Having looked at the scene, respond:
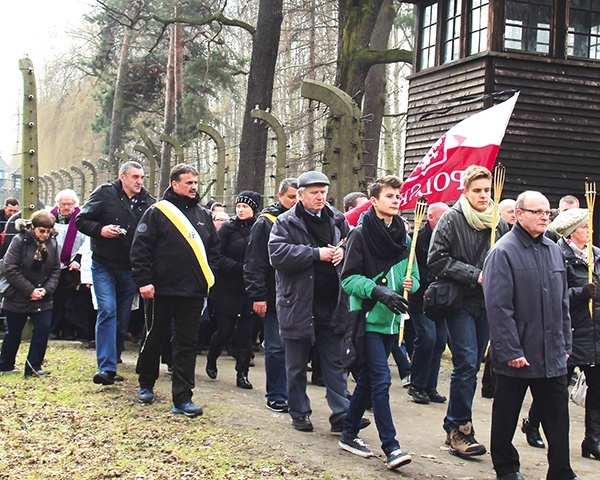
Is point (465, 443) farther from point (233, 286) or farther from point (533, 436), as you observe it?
point (233, 286)

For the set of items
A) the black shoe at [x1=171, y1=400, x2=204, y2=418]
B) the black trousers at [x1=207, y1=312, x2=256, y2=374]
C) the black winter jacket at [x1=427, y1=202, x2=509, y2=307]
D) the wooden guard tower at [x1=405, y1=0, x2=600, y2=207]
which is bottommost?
the black shoe at [x1=171, y1=400, x2=204, y2=418]

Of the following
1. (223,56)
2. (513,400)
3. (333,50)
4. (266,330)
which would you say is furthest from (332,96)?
(333,50)

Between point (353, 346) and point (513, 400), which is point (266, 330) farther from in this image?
point (513, 400)

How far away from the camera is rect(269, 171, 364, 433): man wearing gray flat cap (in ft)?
24.1

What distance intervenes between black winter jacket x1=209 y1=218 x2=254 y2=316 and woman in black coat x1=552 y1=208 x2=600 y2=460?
3.56m

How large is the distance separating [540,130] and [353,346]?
11961 millimetres

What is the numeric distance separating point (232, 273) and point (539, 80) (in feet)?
32.2

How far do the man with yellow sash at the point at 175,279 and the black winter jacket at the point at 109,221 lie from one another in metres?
1.00

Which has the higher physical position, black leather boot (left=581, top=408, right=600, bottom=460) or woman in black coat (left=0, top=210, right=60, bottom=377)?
woman in black coat (left=0, top=210, right=60, bottom=377)

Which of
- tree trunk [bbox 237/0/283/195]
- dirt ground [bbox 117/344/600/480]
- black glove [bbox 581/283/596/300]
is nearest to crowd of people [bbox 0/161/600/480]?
black glove [bbox 581/283/596/300]

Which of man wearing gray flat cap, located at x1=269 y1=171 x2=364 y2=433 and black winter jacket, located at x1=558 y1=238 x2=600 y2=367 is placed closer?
black winter jacket, located at x1=558 y1=238 x2=600 y2=367

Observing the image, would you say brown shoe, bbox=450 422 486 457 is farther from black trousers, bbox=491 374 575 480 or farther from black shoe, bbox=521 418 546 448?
black shoe, bbox=521 418 546 448

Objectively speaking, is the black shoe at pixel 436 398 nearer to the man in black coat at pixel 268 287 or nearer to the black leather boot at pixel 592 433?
the man in black coat at pixel 268 287

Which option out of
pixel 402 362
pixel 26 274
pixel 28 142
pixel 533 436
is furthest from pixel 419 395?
pixel 28 142
